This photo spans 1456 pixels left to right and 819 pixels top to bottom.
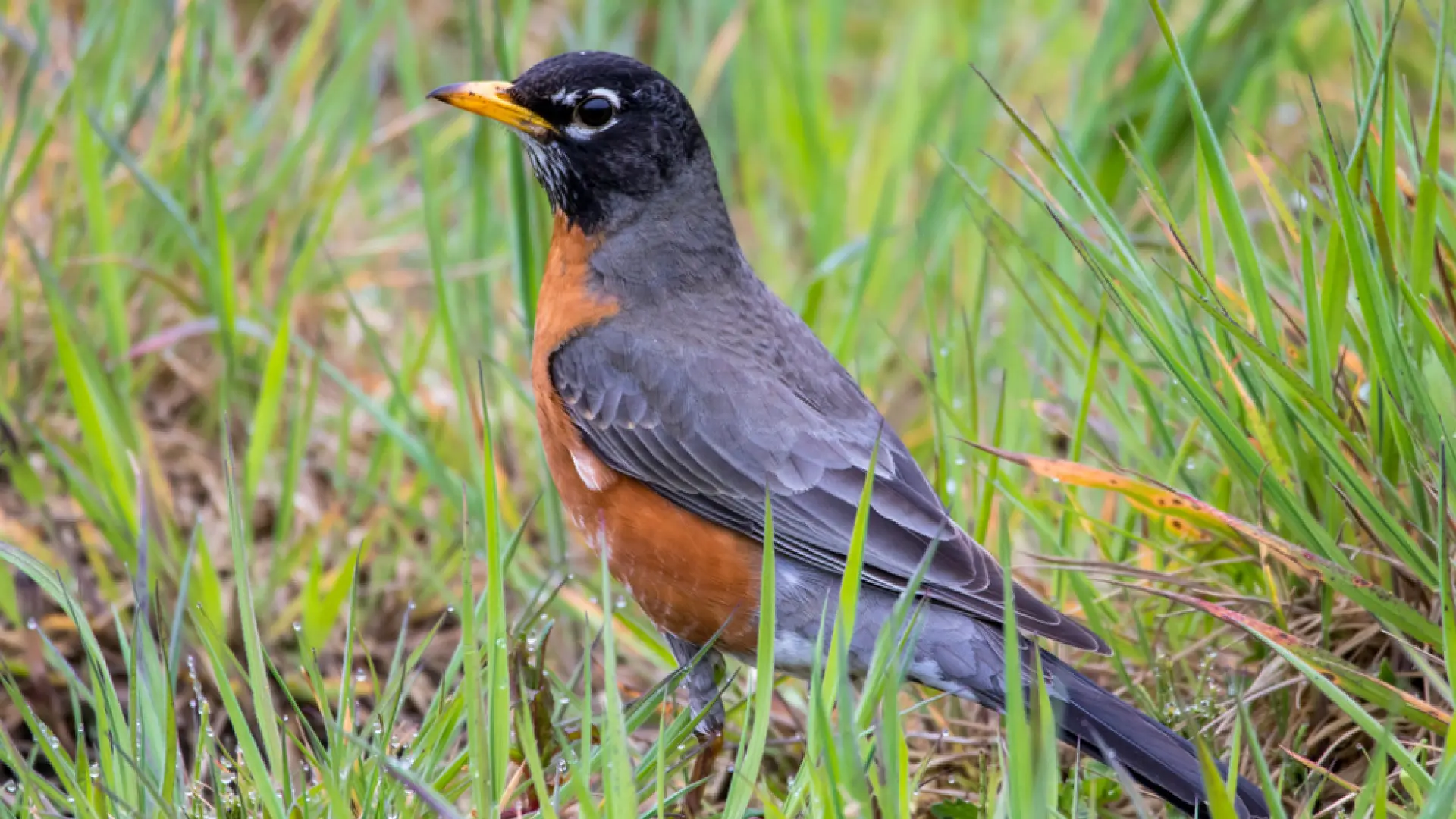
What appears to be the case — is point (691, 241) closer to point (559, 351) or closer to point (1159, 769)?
point (559, 351)

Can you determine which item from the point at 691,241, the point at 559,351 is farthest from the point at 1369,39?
the point at 559,351

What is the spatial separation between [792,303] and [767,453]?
70.0 inches

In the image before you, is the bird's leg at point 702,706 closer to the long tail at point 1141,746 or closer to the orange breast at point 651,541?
the orange breast at point 651,541

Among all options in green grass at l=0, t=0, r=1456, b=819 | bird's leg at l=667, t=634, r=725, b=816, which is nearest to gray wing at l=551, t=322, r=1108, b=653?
green grass at l=0, t=0, r=1456, b=819

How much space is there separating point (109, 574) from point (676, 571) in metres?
1.59

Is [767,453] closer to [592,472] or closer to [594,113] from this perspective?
[592,472]

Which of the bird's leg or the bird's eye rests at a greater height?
the bird's eye

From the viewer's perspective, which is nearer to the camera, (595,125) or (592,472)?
(592,472)

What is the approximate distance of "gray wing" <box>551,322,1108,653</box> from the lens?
323 cm

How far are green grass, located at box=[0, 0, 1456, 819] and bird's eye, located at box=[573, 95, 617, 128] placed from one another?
21 cm

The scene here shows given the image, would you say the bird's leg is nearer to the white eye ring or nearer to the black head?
the black head

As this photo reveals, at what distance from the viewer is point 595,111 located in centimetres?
395

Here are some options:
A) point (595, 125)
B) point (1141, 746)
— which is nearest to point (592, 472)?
point (595, 125)

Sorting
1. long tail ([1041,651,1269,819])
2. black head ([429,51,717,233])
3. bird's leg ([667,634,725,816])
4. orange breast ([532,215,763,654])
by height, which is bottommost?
bird's leg ([667,634,725,816])
